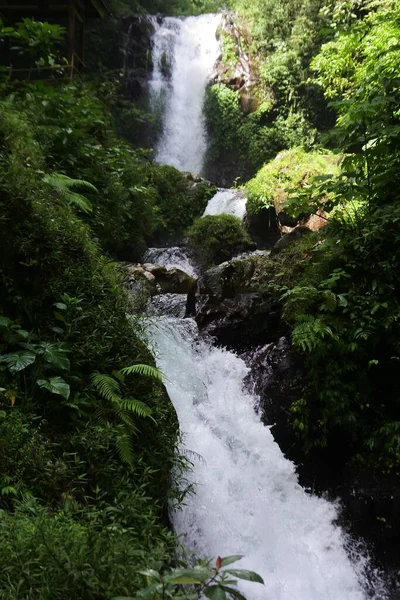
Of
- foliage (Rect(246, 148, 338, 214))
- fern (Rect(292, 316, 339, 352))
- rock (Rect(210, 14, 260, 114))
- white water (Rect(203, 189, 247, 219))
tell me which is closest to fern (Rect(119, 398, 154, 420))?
fern (Rect(292, 316, 339, 352))

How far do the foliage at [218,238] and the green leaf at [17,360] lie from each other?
8063 millimetres

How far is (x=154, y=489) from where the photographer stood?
3.41 metres

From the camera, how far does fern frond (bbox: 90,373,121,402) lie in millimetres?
3426

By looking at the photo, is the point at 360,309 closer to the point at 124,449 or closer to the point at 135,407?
the point at 135,407

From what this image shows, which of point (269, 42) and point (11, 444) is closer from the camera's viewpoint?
point (11, 444)

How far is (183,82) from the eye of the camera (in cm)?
2028

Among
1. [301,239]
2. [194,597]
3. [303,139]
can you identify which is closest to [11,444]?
[194,597]

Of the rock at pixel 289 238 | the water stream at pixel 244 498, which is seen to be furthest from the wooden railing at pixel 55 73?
the water stream at pixel 244 498

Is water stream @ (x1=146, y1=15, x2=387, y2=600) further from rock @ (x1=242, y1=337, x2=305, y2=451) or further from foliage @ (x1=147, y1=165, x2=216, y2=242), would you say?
foliage @ (x1=147, y1=165, x2=216, y2=242)

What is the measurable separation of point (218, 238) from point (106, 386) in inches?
333

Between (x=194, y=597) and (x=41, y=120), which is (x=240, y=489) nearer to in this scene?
(x=194, y=597)

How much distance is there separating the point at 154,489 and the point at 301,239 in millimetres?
4854

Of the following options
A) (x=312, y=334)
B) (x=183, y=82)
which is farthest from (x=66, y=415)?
(x=183, y=82)

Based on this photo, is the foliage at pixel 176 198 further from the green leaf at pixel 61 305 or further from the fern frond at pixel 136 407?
the fern frond at pixel 136 407
